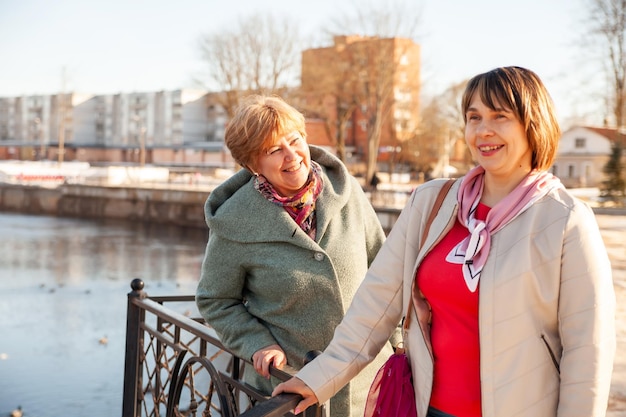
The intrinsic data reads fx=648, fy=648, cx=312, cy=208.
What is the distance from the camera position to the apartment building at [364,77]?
119 ft

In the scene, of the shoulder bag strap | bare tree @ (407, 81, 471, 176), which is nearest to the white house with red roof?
bare tree @ (407, 81, 471, 176)

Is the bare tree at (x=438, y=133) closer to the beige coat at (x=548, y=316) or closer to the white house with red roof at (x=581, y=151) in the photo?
the white house with red roof at (x=581, y=151)

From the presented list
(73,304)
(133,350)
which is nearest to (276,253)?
(133,350)

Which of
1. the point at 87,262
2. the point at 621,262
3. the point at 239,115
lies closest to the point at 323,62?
the point at 87,262

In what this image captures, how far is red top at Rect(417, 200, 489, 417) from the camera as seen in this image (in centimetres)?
157

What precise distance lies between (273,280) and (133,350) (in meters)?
1.31

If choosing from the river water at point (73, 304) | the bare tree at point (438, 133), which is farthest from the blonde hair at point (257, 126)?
the bare tree at point (438, 133)

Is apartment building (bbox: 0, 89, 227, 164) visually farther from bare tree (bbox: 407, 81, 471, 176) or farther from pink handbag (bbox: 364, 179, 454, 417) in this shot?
pink handbag (bbox: 364, 179, 454, 417)

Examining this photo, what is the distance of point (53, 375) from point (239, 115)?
26.0 feet

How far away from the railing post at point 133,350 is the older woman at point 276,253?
3.20 ft

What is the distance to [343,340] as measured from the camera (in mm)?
1838

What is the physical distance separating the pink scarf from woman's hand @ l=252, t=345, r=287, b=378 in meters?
0.72

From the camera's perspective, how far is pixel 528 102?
1562 mm

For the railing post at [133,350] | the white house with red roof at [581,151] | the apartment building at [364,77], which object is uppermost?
the apartment building at [364,77]
